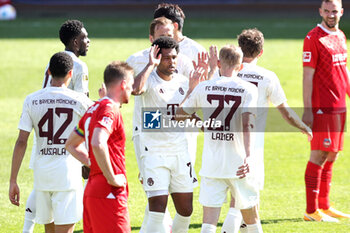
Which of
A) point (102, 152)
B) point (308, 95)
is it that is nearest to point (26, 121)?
point (102, 152)

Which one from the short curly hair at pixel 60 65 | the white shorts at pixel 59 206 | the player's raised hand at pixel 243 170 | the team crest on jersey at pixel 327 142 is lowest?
the white shorts at pixel 59 206

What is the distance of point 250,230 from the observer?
266 inches

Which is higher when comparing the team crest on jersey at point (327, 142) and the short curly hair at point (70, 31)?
the short curly hair at point (70, 31)

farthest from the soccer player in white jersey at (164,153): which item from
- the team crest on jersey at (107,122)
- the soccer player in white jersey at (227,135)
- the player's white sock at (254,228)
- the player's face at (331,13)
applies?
the player's face at (331,13)

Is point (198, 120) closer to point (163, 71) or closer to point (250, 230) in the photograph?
point (163, 71)

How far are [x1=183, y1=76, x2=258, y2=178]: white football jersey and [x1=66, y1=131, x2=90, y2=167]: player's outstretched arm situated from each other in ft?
4.15

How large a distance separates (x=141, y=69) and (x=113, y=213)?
2.26 metres

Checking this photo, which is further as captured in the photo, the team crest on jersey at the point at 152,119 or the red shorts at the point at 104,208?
the team crest on jersey at the point at 152,119

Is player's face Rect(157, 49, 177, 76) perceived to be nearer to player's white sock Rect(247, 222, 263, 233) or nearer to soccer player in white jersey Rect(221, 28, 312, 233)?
soccer player in white jersey Rect(221, 28, 312, 233)

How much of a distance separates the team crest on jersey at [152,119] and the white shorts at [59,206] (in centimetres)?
108

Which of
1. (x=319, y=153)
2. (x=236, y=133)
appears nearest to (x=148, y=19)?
(x=319, y=153)

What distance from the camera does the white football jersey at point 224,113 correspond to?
6.56 metres

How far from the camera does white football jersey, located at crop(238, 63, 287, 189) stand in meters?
7.33

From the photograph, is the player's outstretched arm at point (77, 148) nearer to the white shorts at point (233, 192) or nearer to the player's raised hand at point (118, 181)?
the player's raised hand at point (118, 181)
